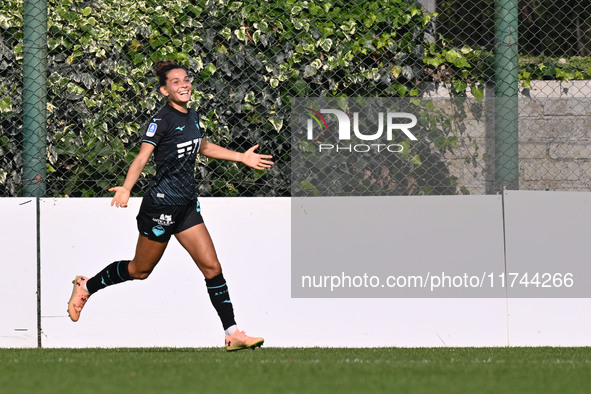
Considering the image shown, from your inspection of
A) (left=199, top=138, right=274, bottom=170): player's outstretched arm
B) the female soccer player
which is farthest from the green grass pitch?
(left=199, top=138, right=274, bottom=170): player's outstretched arm

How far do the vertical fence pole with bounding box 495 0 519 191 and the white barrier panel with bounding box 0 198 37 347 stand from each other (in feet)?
11.6

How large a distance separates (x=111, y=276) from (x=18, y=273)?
100 cm

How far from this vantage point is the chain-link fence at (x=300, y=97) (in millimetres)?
8219

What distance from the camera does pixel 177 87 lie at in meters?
6.96

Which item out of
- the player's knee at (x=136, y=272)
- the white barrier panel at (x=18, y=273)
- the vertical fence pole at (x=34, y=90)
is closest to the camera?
the player's knee at (x=136, y=272)

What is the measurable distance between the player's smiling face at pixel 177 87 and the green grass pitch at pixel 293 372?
164 centimetres

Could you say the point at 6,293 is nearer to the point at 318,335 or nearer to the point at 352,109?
the point at 318,335

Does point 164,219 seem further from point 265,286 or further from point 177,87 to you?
point 265,286

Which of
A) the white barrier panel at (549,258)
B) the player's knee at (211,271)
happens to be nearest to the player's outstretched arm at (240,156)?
the player's knee at (211,271)

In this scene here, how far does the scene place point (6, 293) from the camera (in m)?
7.86

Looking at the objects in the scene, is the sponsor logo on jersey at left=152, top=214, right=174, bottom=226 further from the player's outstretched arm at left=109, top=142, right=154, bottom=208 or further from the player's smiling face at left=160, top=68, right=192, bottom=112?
the player's smiling face at left=160, top=68, right=192, bottom=112

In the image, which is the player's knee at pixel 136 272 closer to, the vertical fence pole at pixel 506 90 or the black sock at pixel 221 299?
the black sock at pixel 221 299

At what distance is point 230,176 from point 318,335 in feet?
4.65

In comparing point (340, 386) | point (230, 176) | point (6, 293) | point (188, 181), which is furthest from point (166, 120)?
point (340, 386)
